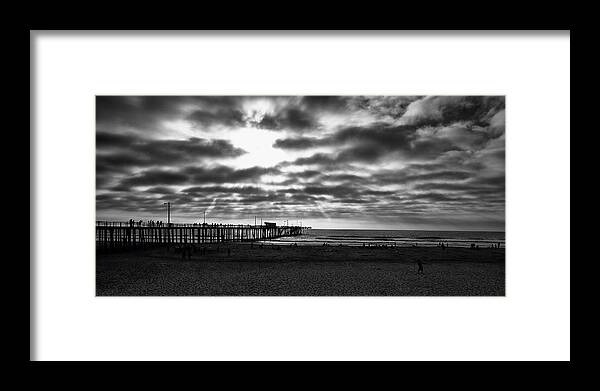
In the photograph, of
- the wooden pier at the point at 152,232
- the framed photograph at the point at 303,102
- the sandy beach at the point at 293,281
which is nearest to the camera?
the framed photograph at the point at 303,102

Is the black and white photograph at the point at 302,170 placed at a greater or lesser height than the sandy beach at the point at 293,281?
greater

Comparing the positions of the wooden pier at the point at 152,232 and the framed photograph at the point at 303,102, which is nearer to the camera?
the framed photograph at the point at 303,102

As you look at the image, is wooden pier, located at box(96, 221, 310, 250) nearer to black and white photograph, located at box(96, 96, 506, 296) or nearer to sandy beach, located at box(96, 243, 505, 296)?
sandy beach, located at box(96, 243, 505, 296)

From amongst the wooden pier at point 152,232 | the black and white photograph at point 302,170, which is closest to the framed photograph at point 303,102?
the black and white photograph at point 302,170

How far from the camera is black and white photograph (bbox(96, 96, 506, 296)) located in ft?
17.4

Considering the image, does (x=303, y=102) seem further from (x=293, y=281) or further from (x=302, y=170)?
(x=293, y=281)

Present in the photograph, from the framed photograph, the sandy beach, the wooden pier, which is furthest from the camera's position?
the wooden pier

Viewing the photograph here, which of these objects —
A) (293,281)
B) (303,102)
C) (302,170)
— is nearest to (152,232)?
(293,281)

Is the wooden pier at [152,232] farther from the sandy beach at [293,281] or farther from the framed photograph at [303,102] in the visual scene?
the framed photograph at [303,102]

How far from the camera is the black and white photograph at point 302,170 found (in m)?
5.30

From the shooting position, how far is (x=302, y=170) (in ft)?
19.6

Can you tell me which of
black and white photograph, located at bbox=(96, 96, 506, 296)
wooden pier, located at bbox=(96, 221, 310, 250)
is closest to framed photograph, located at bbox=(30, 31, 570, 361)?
black and white photograph, located at bbox=(96, 96, 506, 296)

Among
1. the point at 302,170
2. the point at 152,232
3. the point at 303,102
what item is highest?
the point at 303,102
